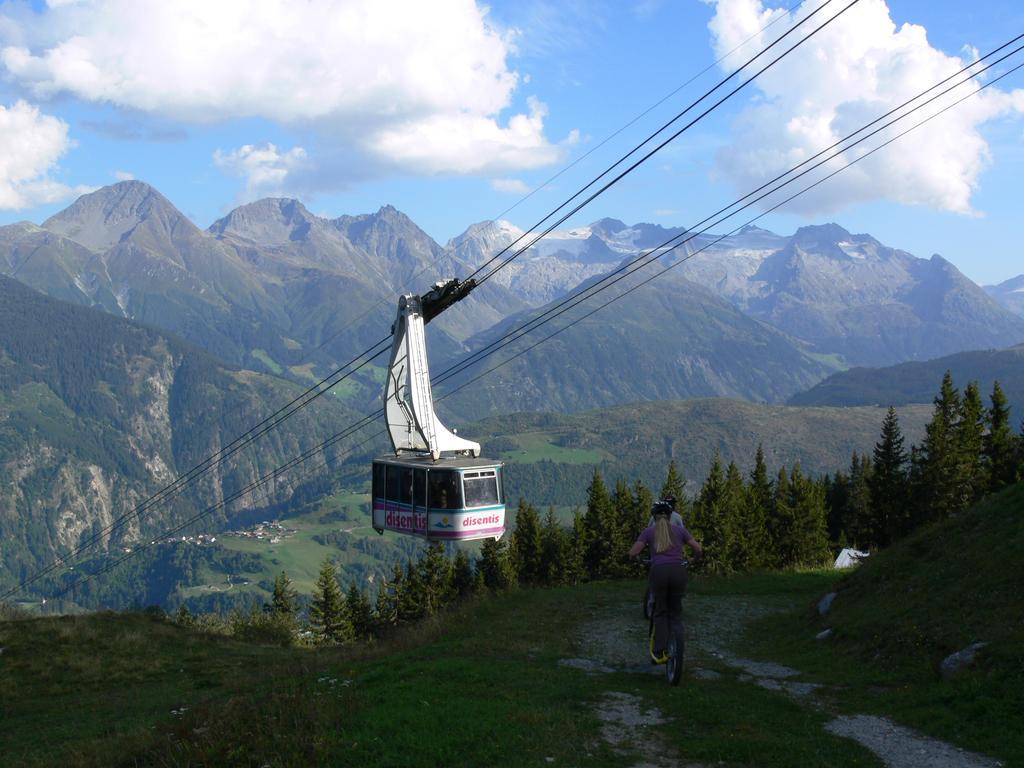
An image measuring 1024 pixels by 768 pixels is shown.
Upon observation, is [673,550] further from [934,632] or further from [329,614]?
[329,614]

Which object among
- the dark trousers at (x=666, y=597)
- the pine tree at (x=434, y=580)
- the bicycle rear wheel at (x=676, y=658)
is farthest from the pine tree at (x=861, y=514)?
the bicycle rear wheel at (x=676, y=658)

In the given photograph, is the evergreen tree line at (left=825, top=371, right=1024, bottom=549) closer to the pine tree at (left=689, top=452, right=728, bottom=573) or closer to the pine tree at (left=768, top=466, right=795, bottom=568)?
the pine tree at (left=768, top=466, right=795, bottom=568)

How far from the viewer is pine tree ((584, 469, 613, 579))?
244ft

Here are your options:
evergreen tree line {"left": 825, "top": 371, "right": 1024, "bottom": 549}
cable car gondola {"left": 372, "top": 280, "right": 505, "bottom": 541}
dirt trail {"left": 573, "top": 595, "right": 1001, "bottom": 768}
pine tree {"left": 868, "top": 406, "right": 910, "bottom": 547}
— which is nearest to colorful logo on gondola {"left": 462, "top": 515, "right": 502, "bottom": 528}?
cable car gondola {"left": 372, "top": 280, "right": 505, "bottom": 541}

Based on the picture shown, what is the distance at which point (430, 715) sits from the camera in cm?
1227

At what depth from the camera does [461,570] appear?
83.5 m

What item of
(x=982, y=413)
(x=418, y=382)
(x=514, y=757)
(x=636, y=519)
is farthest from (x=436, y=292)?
(x=982, y=413)

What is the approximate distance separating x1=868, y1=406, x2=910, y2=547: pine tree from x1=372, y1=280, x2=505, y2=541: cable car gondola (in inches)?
1960

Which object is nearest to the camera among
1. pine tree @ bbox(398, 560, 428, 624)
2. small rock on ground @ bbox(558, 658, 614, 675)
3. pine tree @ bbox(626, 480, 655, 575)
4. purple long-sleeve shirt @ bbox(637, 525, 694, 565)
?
purple long-sleeve shirt @ bbox(637, 525, 694, 565)

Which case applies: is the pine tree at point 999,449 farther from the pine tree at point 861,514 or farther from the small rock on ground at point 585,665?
the small rock on ground at point 585,665

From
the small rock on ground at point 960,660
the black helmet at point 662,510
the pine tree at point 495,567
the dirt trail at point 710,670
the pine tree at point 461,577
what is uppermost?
the black helmet at point 662,510

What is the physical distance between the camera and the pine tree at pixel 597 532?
74.3m

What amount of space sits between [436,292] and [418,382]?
12.0 ft

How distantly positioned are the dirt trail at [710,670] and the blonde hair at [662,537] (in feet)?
8.27
